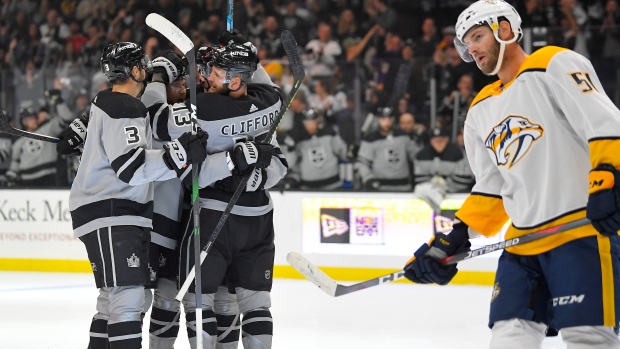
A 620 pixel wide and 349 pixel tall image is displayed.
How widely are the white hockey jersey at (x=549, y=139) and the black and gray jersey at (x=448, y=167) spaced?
4.47m

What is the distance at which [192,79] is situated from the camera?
3.52 meters

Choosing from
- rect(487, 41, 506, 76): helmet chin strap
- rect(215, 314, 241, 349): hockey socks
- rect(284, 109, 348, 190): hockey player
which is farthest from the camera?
rect(284, 109, 348, 190): hockey player

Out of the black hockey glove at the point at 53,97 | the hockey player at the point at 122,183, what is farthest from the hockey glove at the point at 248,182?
the black hockey glove at the point at 53,97

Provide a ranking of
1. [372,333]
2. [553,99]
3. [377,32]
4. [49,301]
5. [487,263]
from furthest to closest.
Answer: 1. [377,32]
2. [487,263]
3. [49,301]
4. [372,333]
5. [553,99]

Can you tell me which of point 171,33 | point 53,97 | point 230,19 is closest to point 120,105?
point 171,33

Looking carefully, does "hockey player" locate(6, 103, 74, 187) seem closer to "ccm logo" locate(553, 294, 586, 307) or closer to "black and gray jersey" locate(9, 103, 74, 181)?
"black and gray jersey" locate(9, 103, 74, 181)

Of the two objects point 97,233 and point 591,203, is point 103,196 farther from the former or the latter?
point 591,203

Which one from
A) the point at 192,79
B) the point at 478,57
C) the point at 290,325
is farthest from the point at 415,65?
the point at 478,57

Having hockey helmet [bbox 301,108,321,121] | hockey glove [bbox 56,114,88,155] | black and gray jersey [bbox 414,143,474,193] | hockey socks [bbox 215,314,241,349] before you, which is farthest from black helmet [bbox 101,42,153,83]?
hockey helmet [bbox 301,108,321,121]

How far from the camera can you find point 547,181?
2.49 meters

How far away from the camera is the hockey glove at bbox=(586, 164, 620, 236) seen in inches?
90.0

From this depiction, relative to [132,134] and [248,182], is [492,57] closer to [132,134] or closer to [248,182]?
[248,182]

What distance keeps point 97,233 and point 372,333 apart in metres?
1.97

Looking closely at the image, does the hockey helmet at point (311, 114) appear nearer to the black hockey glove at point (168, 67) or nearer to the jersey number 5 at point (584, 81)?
the black hockey glove at point (168, 67)
